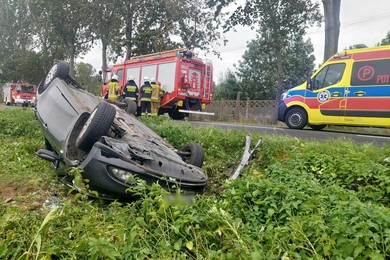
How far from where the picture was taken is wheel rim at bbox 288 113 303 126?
29.9ft

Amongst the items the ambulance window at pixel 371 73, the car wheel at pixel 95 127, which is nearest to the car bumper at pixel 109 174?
the car wheel at pixel 95 127

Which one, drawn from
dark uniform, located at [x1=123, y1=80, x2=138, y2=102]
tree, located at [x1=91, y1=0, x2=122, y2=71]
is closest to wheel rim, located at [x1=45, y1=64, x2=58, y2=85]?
dark uniform, located at [x1=123, y1=80, x2=138, y2=102]

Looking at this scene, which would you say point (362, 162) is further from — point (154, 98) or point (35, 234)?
point (154, 98)

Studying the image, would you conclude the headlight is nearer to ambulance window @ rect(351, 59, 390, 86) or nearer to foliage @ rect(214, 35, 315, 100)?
ambulance window @ rect(351, 59, 390, 86)

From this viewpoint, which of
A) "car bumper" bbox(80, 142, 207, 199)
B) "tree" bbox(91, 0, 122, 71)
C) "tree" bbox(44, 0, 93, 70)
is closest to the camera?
"car bumper" bbox(80, 142, 207, 199)

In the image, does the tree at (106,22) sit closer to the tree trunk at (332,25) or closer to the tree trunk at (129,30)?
the tree trunk at (129,30)

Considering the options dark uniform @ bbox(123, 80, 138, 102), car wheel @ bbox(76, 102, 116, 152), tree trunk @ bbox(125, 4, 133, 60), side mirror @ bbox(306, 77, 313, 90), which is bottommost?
car wheel @ bbox(76, 102, 116, 152)

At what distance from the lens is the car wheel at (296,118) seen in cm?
906

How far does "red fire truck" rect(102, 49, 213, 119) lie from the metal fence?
4.48 ft

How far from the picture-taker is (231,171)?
4.49m

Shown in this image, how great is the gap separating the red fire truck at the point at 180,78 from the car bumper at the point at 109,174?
10.9 meters

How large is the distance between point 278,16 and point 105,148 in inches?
592

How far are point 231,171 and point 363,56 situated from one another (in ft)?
18.9

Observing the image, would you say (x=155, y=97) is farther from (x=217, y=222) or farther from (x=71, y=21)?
(x=71, y=21)
